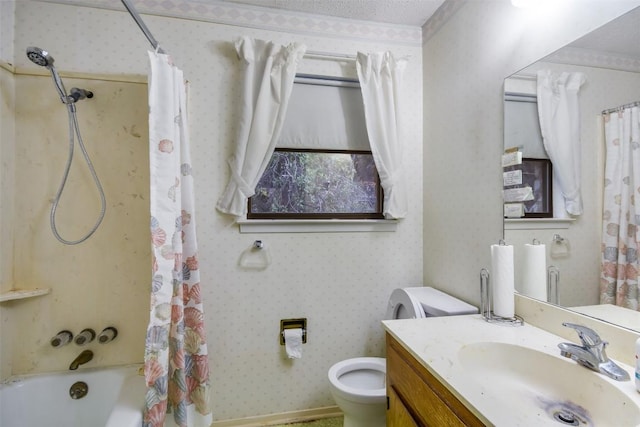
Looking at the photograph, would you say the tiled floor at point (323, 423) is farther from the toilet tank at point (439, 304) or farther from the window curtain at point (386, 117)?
the window curtain at point (386, 117)

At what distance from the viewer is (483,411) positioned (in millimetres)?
658

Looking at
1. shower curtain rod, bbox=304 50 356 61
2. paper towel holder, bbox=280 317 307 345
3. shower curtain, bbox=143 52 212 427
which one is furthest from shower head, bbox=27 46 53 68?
paper towel holder, bbox=280 317 307 345

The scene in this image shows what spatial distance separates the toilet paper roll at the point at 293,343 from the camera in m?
1.71

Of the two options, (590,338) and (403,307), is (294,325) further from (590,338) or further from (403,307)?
(590,338)

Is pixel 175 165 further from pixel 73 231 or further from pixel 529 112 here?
pixel 529 112

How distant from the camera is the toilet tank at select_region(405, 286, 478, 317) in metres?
1.37

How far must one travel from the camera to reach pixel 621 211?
0.86m

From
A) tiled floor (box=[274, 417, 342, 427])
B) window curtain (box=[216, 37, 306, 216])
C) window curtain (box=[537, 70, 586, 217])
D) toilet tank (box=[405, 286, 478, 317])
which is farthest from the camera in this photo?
tiled floor (box=[274, 417, 342, 427])

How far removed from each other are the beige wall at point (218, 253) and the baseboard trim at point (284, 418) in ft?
0.11

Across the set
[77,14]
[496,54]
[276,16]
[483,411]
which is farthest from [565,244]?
[77,14]

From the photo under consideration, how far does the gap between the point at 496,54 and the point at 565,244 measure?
911mm

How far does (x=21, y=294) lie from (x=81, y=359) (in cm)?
45

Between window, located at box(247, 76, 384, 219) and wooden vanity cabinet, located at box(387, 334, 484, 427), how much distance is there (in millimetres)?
961

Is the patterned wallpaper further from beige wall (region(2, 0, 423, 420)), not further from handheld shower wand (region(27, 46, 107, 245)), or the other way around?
handheld shower wand (region(27, 46, 107, 245))
